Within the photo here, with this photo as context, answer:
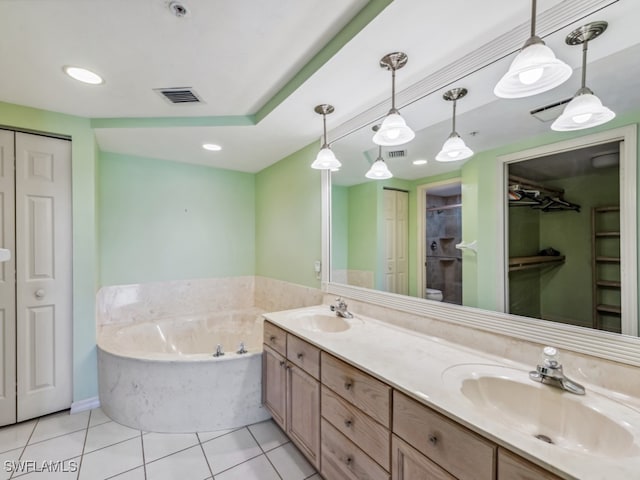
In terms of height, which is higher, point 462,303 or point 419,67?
point 419,67

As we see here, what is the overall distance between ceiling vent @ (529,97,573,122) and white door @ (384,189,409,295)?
741 mm

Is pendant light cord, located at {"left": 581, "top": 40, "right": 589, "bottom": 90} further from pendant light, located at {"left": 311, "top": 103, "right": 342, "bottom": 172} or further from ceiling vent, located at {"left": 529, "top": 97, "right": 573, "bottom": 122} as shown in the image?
pendant light, located at {"left": 311, "top": 103, "right": 342, "bottom": 172}

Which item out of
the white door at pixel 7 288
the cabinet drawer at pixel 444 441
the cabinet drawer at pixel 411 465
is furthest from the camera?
the white door at pixel 7 288

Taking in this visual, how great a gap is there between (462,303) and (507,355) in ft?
0.96

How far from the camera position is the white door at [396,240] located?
1801 millimetres

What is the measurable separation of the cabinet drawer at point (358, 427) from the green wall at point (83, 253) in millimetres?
2020

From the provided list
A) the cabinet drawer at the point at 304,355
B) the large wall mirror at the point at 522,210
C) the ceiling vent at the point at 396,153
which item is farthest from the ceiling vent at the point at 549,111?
the cabinet drawer at the point at 304,355

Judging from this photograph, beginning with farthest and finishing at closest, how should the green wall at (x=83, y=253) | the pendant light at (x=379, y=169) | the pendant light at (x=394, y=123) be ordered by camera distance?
1. the green wall at (x=83, y=253)
2. the pendant light at (x=379, y=169)
3. the pendant light at (x=394, y=123)

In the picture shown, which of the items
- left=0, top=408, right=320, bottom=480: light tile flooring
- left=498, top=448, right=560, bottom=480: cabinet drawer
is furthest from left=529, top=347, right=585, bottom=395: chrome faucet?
left=0, top=408, right=320, bottom=480: light tile flooring

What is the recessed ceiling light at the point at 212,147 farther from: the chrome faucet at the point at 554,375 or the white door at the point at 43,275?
the chrome faucet at the point at 554,375

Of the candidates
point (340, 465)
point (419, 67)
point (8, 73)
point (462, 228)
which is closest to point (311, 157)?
point (419, 67)

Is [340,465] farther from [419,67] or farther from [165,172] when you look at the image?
[165,172]

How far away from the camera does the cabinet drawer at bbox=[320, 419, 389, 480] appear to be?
46.4 inches

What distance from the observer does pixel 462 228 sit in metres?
1.50
